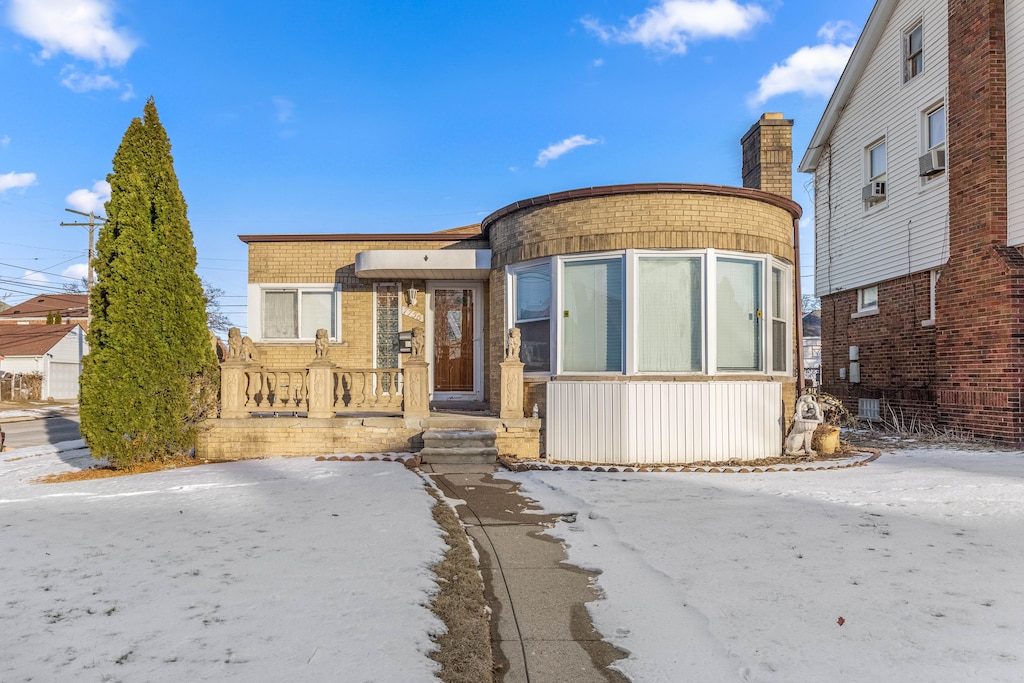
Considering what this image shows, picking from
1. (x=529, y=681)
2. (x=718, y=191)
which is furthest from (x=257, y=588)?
(x=718, y=191)

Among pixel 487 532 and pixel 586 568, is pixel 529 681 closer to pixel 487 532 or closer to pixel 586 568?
pixel 586 568

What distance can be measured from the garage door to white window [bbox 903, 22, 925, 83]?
3747cm

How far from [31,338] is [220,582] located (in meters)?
38.5

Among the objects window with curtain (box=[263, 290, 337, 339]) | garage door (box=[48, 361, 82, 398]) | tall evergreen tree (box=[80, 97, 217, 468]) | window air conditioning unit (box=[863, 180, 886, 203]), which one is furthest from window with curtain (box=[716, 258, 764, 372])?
garage door (box=[48, 361, 82, 398])

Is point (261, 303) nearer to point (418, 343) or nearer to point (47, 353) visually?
point (418, 343)

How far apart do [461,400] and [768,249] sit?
5.73 m

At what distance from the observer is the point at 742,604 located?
3510 millimetres

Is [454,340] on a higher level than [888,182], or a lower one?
lower

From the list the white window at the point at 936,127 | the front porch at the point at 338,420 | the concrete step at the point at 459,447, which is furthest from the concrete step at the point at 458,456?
the white window at the point at 936,127

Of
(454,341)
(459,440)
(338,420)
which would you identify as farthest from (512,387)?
(454,341)

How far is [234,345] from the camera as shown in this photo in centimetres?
895

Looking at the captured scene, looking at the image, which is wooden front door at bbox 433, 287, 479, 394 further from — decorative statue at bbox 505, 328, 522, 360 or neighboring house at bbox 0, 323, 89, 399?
neighboring house at bbox 0, 323, 89, 399

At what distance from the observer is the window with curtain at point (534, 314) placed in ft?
29.2

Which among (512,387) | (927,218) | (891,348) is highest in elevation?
(927,218)
